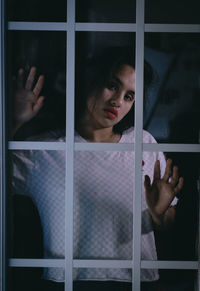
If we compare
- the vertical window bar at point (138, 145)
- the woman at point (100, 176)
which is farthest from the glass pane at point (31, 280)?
the vertical window bar at point (138, 145)

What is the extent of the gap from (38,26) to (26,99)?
731 millimetres

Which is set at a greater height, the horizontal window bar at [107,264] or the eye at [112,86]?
the eye at [112,86]

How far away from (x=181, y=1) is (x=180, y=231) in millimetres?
2320

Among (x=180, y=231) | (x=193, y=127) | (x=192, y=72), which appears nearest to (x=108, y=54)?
(x=192, y=72)

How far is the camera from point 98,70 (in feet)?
10.1

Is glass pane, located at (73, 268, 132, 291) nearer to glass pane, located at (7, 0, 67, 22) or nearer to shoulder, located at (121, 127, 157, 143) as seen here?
shoulder, located at (121, 127, 157, 143)

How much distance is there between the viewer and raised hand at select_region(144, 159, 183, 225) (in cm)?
312

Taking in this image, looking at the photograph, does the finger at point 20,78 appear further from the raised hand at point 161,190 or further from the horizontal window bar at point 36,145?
the raised hand at point 161,190

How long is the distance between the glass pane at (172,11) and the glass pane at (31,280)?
283 centimetres

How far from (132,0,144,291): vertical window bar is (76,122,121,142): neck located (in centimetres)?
24

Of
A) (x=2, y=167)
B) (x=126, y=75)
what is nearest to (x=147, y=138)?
(x=126, y=75)

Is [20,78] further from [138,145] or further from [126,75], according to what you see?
[138,145]

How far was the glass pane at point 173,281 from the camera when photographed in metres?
3.19

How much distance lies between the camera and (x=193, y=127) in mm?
3088
